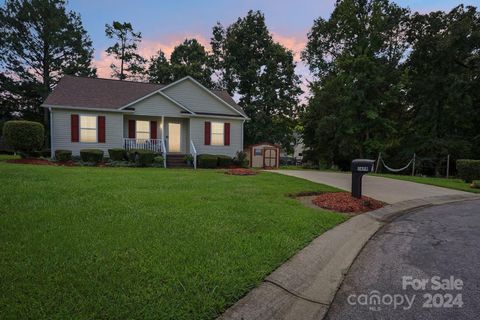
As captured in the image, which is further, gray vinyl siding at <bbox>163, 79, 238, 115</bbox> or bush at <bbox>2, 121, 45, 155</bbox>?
gray vinyl siding at <bbox>163, 79, 238, 115</bbox>

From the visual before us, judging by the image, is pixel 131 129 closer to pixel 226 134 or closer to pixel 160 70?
pixel 226 134

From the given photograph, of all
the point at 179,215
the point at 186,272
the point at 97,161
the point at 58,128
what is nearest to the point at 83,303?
the point at 186,272

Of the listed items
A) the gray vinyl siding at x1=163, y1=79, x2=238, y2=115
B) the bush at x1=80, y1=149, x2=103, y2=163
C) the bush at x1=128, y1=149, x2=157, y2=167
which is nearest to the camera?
the bush at x1=80, y1=149, x2=103, y2=163

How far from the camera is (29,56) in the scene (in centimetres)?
2997

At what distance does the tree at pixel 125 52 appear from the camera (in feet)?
107

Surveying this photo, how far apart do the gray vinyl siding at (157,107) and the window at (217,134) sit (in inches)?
101

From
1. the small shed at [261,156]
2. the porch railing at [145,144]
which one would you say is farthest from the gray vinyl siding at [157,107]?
the small shed at [261,156]

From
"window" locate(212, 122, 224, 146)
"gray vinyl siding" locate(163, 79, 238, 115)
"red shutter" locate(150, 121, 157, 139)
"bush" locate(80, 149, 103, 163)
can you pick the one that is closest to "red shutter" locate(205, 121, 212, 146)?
"window" locate(212, 122, 224, 146)

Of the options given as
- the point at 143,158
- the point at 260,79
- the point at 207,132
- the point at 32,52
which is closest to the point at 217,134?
the point at 207,132

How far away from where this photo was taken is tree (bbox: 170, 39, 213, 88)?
→ 31422mm

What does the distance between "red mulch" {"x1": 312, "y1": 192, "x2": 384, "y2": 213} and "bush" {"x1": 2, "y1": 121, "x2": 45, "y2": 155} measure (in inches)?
558

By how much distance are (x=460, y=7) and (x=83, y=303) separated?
32.2m

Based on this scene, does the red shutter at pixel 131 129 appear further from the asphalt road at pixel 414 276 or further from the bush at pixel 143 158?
the asphalt road at pixel 414 276

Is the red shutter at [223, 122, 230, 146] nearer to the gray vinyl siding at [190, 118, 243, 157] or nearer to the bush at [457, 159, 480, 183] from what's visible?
the gray vinyl siding at [190, 118, 243, 157]
